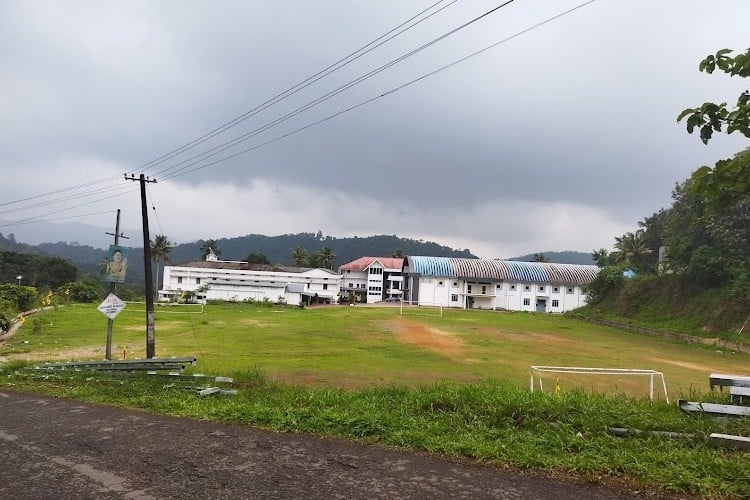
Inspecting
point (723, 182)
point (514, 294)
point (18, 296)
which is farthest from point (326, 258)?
point (723, 182)

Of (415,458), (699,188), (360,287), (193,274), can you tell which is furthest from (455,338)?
(360,287)

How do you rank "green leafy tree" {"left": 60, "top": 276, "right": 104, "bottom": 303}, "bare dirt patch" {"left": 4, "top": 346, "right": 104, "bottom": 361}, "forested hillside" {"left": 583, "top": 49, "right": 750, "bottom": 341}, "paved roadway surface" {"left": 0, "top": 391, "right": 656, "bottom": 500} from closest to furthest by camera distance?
"paved roadway surface" {"left": 0, "top": 391, "right": 656, "bottom": 500}
"bare dirt patch" {"left": 4, "top": 346, "right": 104, "bottom": 361}
"forested hillside" {"left": 583, "top": 49, "right": 750, "bottom": 341}
"green leafy tree" {"left": 60, "top": 276, "right": 104, "bottom": 303}

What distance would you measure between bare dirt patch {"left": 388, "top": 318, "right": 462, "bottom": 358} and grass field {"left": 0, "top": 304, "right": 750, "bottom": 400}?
0.18 ft

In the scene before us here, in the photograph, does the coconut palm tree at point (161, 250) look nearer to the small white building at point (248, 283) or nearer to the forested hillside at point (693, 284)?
the small white building at point (248, 283)

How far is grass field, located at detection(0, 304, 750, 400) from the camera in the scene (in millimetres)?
14031

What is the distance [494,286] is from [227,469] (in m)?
73.4

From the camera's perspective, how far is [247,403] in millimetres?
7289

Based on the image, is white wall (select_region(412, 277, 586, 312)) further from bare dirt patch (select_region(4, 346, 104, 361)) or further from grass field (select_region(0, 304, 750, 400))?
bare dirt patch (select_region(4, 346, 104, 361))

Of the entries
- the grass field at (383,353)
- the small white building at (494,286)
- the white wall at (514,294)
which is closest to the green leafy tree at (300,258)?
the small white building at (494,286)

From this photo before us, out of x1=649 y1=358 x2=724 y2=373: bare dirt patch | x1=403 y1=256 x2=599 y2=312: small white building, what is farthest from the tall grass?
x1=403 y1=256 x2=599 y2=312: small white building

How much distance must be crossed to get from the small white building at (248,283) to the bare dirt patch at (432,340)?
4863cm

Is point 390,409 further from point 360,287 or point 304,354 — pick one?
point 360,287

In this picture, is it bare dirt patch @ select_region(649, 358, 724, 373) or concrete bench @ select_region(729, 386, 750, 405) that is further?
bare dirt patch @ select_region(649, 358, 724, 373)

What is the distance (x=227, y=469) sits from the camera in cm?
470
